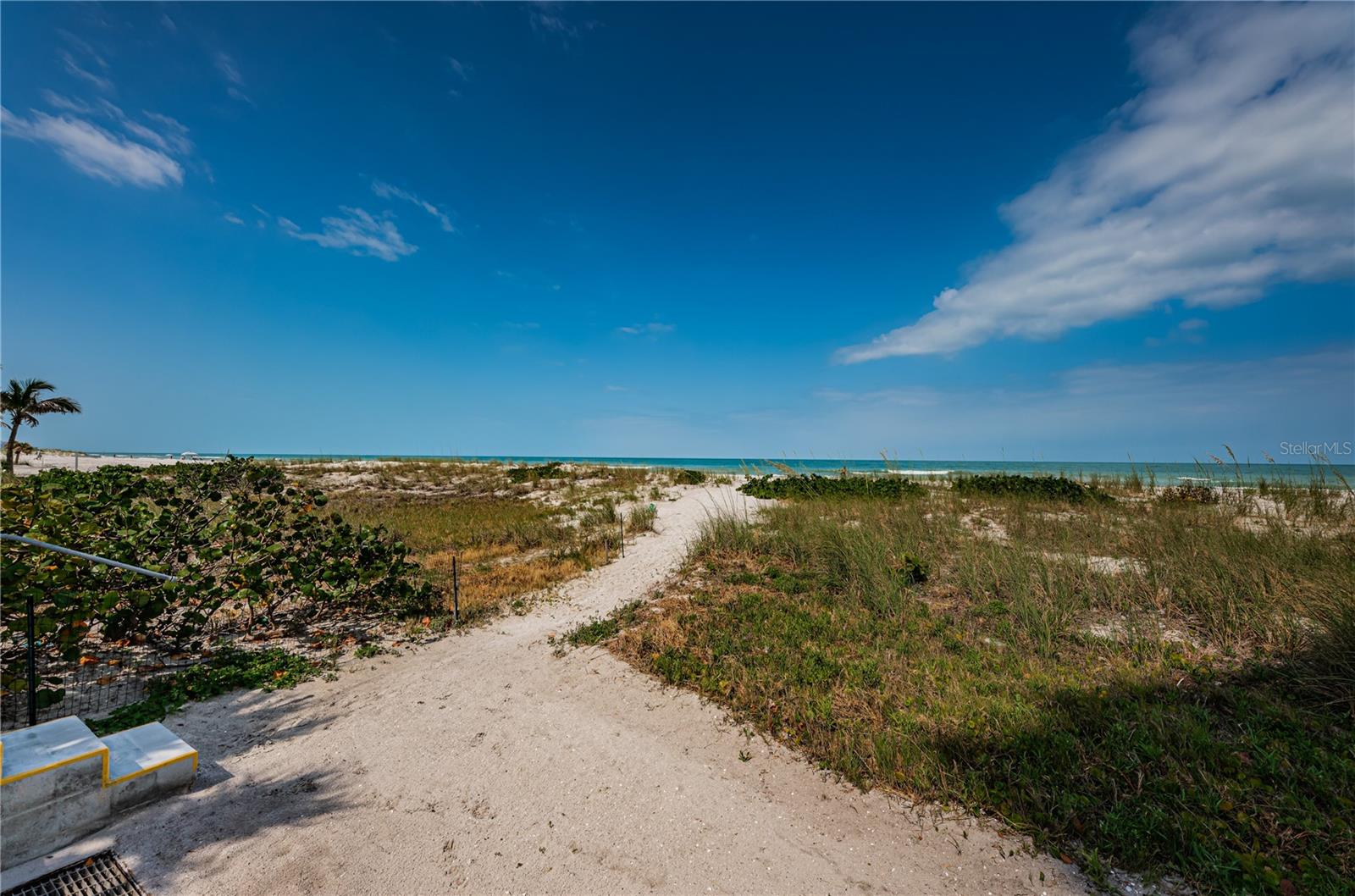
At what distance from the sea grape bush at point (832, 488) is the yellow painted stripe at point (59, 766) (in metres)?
14.1

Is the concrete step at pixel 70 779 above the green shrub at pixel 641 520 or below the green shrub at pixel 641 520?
below

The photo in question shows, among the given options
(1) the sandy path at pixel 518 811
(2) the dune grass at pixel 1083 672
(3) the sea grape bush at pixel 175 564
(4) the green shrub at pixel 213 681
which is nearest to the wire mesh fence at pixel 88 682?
(3) the sea grape bush at pixel 175 564

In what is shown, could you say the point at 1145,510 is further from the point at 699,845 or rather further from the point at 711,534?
the point at 699,845

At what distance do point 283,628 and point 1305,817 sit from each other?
34.4 ft

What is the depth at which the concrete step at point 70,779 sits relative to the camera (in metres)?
3.15

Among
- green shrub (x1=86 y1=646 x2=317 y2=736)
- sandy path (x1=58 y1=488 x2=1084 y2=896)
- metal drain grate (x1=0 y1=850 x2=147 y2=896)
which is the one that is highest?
green shrub (x1=86 y1=646 x2=317 y2=736)

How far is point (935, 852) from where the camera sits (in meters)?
3.47

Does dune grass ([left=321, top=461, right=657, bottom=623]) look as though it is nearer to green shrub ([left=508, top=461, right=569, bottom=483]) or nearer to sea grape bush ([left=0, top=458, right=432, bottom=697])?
green shrub ([left=508, top=461, right=569, bottom=483])

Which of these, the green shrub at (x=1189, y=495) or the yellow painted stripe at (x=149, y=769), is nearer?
the yellow painted stripe at (x=149, y=769)

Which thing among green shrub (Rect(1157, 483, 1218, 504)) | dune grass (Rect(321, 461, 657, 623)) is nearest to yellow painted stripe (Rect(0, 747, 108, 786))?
dune grass (Rect(321, 461, 657, 623))

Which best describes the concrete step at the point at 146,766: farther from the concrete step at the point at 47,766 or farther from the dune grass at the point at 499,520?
the dune grass at the point at 499,520

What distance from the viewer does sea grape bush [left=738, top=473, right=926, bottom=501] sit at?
50.7ft

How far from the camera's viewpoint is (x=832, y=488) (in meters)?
17.4

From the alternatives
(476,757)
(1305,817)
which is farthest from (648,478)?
(1305,817)
